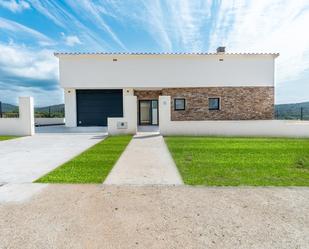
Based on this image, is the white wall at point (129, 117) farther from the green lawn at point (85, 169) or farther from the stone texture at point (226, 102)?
the green lawn at point (85, 169)

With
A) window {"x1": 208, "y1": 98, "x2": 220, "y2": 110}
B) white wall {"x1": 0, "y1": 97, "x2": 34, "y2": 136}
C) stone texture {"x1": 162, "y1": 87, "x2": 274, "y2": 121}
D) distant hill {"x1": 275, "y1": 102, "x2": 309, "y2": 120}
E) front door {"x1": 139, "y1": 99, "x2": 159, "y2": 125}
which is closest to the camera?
white wall {"x1": 0, "y1": 97, "x2": 34, "y2": 136}

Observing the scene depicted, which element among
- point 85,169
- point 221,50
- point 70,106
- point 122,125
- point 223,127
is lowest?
point 85,169

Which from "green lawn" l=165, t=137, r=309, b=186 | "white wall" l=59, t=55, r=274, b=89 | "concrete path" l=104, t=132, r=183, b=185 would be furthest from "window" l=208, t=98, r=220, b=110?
"concrete path" l=104, t=132, r=183, b=185

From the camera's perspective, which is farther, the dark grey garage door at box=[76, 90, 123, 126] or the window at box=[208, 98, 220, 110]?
the window at box=[208, 98, 220, 110]

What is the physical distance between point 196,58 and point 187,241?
1639 cm

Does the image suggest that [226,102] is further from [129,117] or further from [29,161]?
[29,161]

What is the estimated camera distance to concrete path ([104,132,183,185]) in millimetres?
4691

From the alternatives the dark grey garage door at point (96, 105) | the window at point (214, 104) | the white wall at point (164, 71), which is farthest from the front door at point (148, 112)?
the window at point (214, 104)

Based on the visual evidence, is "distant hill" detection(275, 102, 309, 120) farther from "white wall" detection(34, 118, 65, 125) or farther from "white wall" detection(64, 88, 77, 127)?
"white wall" detection(34, 118, 65, 125)

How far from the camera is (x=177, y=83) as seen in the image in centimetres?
1706

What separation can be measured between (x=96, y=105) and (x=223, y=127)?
10.4m

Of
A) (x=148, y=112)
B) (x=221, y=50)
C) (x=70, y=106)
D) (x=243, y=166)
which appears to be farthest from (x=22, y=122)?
(x=221, y=50)

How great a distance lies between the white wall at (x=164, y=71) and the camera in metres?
16.7

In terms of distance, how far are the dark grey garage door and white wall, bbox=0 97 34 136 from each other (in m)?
4.88
